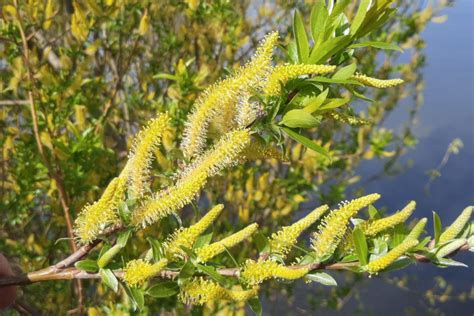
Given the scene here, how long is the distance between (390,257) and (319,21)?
14.4 inches

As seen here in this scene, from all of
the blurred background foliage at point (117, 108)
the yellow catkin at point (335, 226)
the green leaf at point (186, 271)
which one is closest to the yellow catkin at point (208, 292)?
the green leaf at point (186, 271)

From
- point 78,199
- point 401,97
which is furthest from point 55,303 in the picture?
point 401,97

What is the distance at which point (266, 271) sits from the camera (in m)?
0.78

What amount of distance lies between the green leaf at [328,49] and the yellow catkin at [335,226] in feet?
0.71

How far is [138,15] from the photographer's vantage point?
2.73 meters

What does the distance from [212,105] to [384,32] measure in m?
2.55

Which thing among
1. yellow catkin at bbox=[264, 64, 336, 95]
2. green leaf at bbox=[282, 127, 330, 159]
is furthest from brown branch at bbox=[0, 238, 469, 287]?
yellow catkin at bbox=[264, 64, 336, 95]

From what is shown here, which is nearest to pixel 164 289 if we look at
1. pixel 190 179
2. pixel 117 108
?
pixel 190 179

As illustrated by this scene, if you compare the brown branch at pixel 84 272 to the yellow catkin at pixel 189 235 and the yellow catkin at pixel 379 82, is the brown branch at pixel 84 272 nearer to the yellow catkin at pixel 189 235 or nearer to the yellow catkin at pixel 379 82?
the yellow catkin at pixel 189 235

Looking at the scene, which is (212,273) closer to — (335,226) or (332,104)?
(335,226)

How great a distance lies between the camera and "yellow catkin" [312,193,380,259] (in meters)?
0.76

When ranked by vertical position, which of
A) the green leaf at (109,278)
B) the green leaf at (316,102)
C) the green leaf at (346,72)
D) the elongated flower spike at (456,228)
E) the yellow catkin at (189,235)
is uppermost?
the green leaf at (346,72)

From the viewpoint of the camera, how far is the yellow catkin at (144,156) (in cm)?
78

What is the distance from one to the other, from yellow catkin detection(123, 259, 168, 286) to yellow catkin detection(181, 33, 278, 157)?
17 cm
